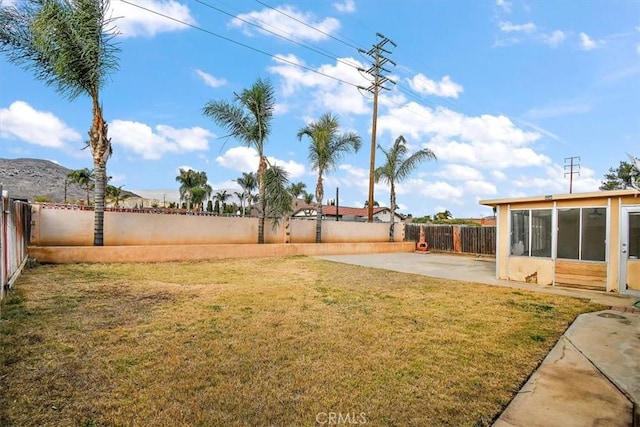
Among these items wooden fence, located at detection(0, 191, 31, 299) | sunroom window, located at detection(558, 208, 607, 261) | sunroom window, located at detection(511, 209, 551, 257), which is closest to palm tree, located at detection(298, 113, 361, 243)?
Result: sunroom window, located at detection(511, 209, 551, 257)

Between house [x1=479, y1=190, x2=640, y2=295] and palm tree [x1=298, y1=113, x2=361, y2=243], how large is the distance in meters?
8.72

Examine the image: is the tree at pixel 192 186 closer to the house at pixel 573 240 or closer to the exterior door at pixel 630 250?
the house at pixel 573 240

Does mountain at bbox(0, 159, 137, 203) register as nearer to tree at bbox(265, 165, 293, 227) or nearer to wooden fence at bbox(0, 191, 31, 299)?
tree at bbox(265, 165, 293, 227)

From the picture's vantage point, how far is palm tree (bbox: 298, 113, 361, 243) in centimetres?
1675

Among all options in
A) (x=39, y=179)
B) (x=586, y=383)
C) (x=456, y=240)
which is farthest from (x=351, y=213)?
(x=39, y=179)

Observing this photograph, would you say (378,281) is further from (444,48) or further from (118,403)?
(444,48)

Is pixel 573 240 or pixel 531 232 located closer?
pixel 573 240

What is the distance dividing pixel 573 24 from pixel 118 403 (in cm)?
1597

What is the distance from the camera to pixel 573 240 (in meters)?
A: 8.52

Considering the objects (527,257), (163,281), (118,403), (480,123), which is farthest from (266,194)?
(480,123)

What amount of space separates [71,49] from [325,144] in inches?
402

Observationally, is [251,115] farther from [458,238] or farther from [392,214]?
[458,238]

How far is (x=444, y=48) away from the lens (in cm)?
1584

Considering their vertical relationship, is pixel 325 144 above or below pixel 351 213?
above
